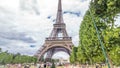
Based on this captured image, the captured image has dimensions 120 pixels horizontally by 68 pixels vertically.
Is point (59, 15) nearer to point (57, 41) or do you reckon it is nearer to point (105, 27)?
point (57, 41)

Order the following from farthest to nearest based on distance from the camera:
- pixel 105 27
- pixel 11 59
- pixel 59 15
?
pixel 11 59, pixel 59 15, pixel 105 27

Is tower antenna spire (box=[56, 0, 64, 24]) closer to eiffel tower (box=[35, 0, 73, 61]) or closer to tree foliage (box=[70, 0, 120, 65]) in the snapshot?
eiffel tower (box=[35, 0, 73, 61])

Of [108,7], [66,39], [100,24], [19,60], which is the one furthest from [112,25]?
[19,60]

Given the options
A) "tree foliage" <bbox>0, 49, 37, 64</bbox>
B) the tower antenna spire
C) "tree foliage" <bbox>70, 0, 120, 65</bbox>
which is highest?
the tower antenna spire

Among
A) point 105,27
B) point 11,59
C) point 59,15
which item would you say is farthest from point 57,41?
point 105,27

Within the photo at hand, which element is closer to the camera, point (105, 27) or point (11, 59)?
point (105, 27)

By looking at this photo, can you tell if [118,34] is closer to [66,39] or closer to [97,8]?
[97,8]

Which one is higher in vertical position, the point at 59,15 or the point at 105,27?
the point at 59,15

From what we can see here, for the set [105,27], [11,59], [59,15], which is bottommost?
[105,27]

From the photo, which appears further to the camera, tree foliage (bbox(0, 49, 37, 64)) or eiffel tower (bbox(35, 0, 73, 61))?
tree foliage (bbox(0, 49, 37, 64))

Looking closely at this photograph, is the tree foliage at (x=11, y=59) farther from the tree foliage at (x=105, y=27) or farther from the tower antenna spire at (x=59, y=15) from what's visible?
the tree foliage at (x=105, y=27)

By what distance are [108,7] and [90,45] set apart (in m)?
14.6


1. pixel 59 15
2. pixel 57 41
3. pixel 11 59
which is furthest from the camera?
pixel 11 59

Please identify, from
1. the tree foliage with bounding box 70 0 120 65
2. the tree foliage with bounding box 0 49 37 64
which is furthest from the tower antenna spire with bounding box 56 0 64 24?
the tree foliage with bounding box 70 0 120 65
